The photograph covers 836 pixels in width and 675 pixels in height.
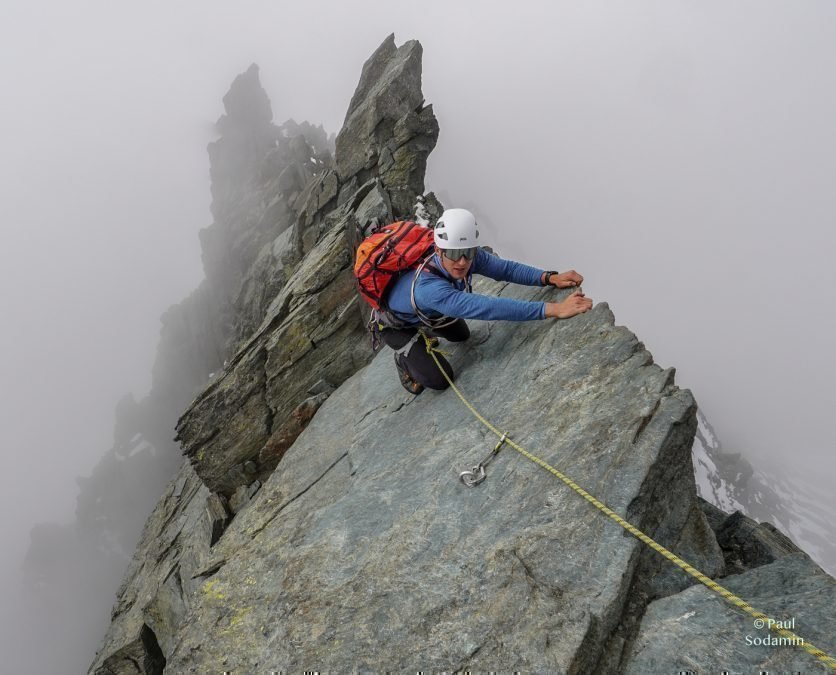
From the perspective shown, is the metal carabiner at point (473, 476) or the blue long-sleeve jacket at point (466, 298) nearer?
the metal carabiner at point (473, 476)

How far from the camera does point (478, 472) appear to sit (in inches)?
269

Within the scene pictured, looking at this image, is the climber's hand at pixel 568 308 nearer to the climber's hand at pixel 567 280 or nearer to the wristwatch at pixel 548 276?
the climber's hand at pixel 567 280

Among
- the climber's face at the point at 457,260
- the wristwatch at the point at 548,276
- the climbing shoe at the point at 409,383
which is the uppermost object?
the climber's face at the point at 457,260

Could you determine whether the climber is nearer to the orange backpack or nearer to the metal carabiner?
the orange backpack

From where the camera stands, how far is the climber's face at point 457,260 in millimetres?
7816

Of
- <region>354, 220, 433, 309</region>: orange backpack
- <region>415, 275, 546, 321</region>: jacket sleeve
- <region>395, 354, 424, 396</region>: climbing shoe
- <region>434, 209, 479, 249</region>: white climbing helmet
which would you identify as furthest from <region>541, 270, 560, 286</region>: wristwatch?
<region>395, 354, 424, 396</region>: climbing shoe

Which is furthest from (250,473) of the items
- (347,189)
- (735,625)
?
(347,189)

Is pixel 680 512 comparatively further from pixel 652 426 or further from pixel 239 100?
pixel 239 100

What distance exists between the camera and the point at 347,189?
2827 cm

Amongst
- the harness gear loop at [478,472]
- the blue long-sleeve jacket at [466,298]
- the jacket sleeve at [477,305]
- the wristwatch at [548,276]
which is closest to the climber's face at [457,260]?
the blue long-sleeve jacket at [466,298]

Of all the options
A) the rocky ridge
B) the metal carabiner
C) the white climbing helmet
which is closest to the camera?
Answer: the rocky ridge

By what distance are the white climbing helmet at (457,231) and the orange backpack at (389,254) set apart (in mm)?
767

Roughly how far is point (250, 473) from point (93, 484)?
67055 millimetres

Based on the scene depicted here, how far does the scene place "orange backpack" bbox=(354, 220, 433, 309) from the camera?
8.48 m
